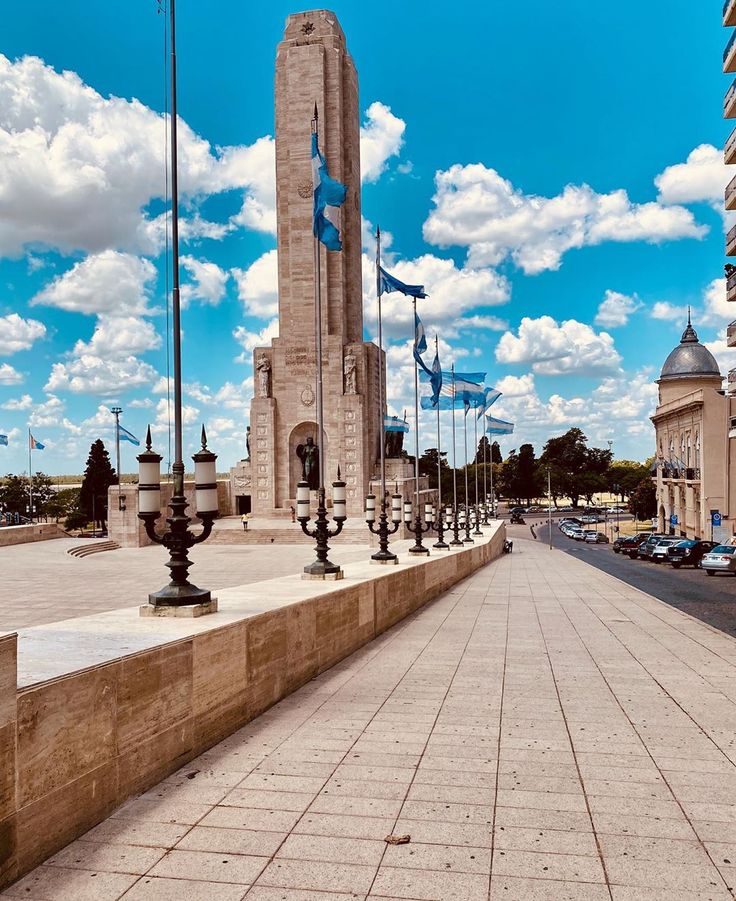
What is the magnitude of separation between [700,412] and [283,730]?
59197 mm

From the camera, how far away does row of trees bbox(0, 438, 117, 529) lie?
224 feet

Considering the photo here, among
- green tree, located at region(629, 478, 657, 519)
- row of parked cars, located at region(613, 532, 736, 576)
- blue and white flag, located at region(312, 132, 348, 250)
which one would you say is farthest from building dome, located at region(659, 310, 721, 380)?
blue and white flag, located at region(312, 132, 348, 250)

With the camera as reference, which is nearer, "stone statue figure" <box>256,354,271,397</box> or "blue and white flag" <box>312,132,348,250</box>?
"blue and white flag" <box>312,132,348,250</box>

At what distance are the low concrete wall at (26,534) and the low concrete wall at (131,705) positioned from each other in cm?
3528

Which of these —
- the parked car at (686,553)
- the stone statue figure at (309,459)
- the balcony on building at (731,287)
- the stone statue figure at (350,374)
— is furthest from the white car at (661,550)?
the stone statue figure at (350,374)

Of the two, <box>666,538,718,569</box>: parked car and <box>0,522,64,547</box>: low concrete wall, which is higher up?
<box>0,522,64,547</box>: low concrete wall

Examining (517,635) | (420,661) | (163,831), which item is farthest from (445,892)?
(517,635)

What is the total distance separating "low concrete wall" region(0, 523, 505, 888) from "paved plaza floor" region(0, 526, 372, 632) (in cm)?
953

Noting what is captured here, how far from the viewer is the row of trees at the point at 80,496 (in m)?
68.4

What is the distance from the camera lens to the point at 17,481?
8106cm

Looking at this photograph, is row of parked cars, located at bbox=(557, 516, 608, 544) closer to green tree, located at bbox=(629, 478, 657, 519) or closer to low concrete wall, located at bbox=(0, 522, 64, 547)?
green tree, located at bbox=(629, 478, 657, 519)

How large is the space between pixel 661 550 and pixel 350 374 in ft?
67.2

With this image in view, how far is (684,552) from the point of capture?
117ft

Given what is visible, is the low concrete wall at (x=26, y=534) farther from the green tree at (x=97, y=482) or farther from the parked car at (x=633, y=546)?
the parked car at (x=633, y=546)
